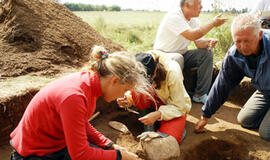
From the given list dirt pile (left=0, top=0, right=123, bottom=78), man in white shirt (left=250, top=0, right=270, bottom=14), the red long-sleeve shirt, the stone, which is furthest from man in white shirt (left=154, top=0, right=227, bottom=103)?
the red long-sleeve shirt

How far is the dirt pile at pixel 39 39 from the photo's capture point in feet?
9.17

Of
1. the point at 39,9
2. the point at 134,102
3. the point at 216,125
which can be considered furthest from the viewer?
the point at 39,9

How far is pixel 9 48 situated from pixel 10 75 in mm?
525

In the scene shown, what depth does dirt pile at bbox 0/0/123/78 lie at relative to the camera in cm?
279

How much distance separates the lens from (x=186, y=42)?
128 inches

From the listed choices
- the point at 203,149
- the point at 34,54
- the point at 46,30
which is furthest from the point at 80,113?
the point at 46,30

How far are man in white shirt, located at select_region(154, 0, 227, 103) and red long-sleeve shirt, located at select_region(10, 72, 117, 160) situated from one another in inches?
72.6

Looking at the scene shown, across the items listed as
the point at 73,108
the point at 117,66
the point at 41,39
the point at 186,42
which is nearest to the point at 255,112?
the point at 186,42

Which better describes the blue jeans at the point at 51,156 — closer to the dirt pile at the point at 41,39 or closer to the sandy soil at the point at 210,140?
the sandy soil at the point at 210,140

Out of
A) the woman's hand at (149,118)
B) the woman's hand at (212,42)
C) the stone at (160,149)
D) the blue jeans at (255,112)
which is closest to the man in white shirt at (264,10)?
the woman's hand at (212,42)

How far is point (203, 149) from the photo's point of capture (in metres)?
2.38

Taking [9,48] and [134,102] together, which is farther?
[9,48]

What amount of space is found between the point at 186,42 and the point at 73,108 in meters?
2.35

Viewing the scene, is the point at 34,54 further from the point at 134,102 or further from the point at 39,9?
the point at 134,102
